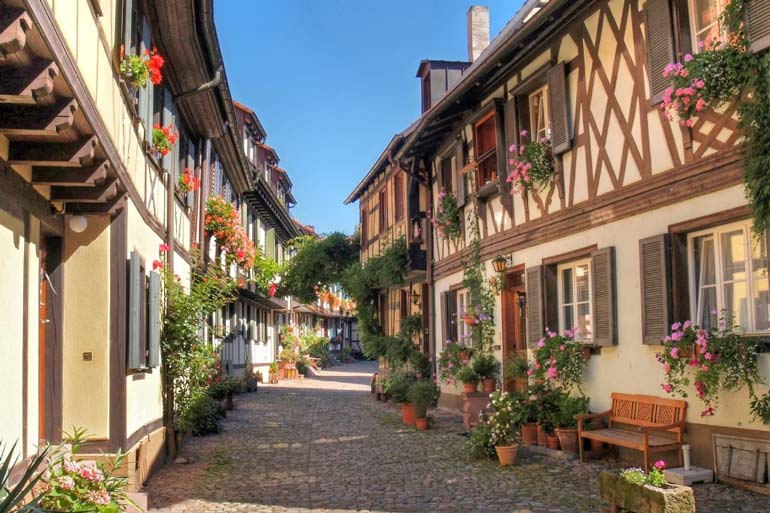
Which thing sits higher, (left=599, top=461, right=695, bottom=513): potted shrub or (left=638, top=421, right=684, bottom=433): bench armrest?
(left=638, top=421, right=684, bottom=433): bench armrest

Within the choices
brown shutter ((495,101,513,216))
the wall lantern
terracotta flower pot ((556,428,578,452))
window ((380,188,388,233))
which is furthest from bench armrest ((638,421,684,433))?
window ((380,188,388,233))

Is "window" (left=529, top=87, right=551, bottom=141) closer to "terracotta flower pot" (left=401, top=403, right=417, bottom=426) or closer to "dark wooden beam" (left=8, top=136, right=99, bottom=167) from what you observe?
"terracotta flower pot" (left=401, top=403, right=417, bottom=426)

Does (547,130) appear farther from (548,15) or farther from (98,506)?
(98,506)

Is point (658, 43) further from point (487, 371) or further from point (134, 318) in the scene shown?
point (487, 371)

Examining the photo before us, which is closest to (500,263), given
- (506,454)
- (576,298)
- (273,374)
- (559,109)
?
(576,298)

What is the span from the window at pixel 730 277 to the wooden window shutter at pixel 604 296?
1.28 meters

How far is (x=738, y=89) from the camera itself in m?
6.84

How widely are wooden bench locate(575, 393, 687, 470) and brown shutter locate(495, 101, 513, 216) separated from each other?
3.91 meters

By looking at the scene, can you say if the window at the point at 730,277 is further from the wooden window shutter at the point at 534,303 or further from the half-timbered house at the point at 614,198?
the wooden window shutter at the point at 534,303

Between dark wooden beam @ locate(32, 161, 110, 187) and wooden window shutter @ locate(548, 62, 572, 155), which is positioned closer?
dark wooden beam @ locate(32, 161, 110, 187)

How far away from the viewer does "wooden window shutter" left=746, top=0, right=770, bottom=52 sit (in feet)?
21.0

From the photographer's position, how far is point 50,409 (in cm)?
675

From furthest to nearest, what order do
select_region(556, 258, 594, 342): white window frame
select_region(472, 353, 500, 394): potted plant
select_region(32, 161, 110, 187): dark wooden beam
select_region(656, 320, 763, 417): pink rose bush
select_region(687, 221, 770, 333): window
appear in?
1. select_region(472, 353, 500, 394): potted plant
2. select_region(556, 258, 594, 342): white window frame
3. select_region(687, 221, 770, 333): window
4. select_region(656, 320, 763, 417): pink rose bush
5. select_region(32, 161, 110, 187): dark wooden beam

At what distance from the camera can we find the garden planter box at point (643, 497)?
5590mm
